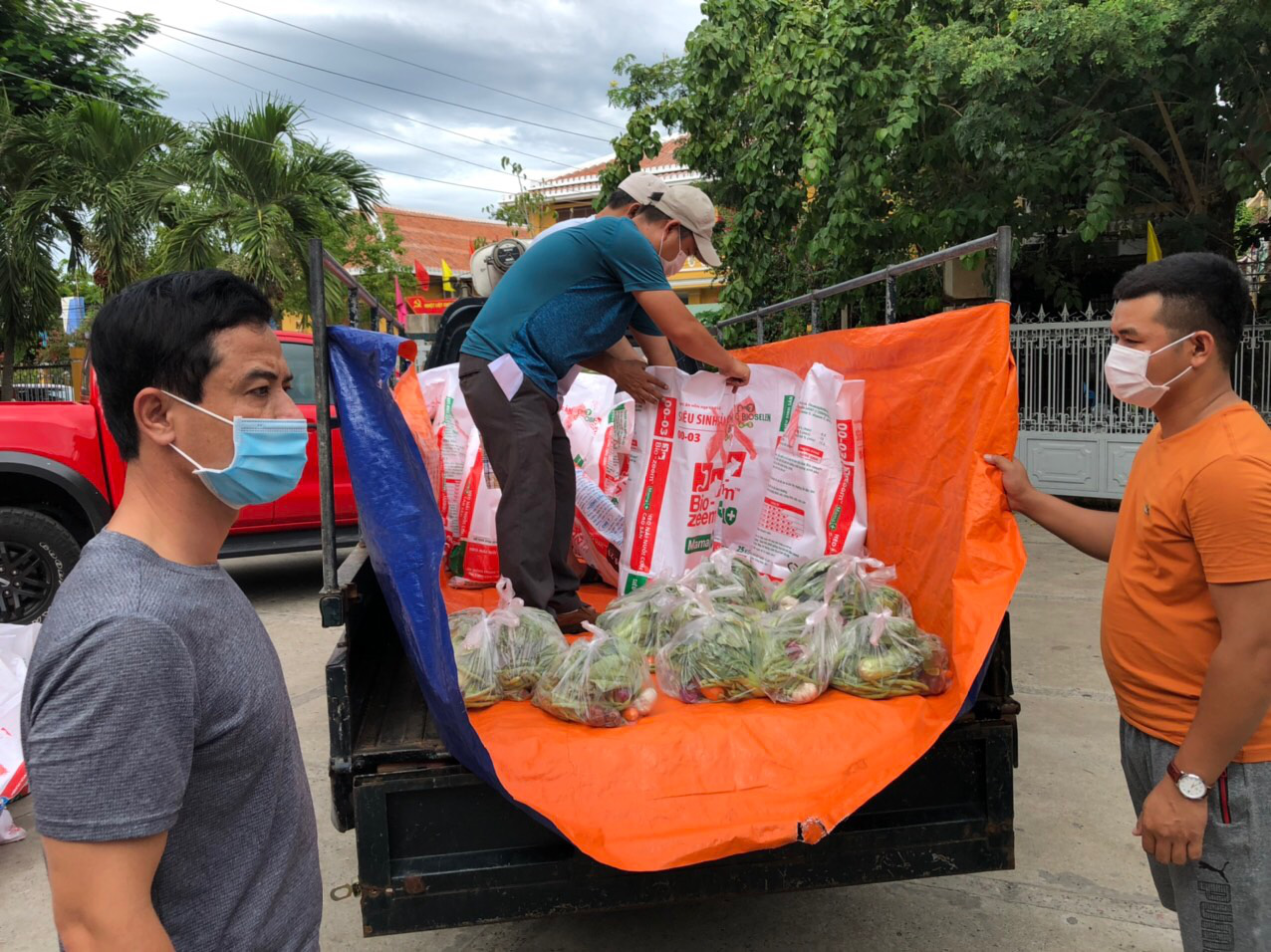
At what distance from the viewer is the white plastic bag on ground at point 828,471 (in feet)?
8.92

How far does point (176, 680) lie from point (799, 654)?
58.5 inches

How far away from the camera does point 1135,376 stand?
5.66 feet

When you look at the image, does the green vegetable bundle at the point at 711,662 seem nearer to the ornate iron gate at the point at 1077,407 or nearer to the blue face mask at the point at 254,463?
the blue face mask at the point at 254,463

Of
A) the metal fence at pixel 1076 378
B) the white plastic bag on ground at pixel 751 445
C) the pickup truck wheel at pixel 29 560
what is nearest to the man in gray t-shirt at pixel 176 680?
the white plastic bag on ground at pixel 751 445

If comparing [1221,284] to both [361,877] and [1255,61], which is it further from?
[1255,61]

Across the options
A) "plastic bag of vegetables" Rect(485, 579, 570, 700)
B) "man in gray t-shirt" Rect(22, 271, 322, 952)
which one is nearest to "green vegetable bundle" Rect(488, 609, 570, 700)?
"plastic bag of vegetables" Rect(485, 579, 570, 700)

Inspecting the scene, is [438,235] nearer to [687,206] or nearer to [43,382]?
[43,382]

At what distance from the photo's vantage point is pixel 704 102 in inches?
367

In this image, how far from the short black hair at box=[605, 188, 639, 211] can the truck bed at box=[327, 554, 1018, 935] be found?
1.91 metres

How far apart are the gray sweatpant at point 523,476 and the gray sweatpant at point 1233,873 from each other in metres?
1.74

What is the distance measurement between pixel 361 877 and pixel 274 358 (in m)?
1.08

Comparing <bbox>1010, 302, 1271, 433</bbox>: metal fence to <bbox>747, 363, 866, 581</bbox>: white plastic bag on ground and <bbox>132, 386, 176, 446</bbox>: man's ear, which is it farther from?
<bbox>132, 386, 176, 446</bbox>: man's ear

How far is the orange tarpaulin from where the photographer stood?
172 cm

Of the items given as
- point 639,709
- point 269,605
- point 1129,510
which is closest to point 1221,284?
point 1129,510
